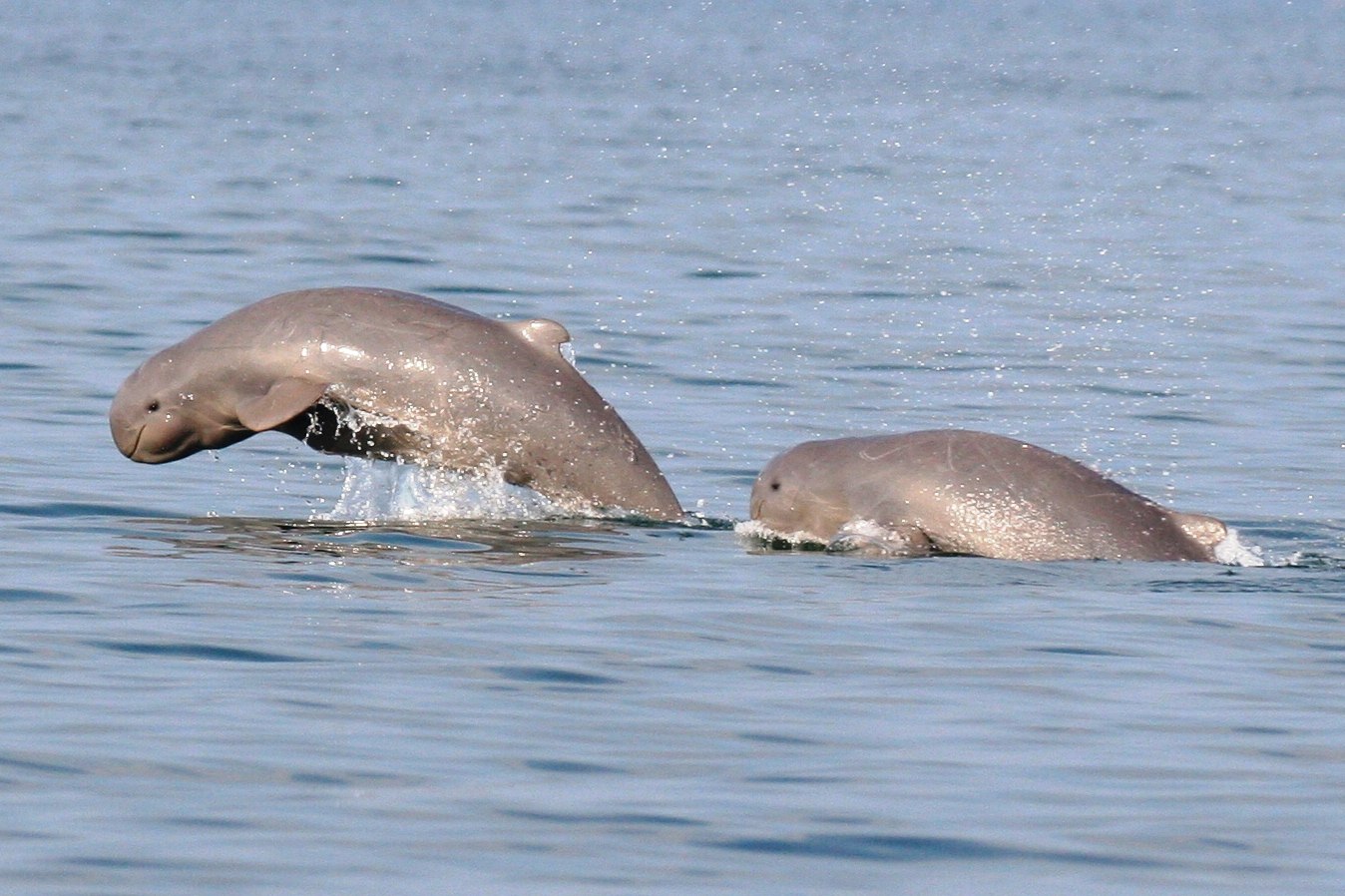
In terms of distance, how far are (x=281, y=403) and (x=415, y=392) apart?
2.43ft

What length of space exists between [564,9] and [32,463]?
157202mm

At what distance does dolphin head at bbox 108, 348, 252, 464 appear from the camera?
15.4 m

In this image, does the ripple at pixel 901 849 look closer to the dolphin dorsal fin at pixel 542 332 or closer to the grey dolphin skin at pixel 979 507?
the grey dolphin skin at pixel 979 507

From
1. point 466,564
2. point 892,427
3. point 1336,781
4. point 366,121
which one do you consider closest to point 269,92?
point 366,121

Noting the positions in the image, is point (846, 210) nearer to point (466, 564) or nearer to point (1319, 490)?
point (1319, 490)

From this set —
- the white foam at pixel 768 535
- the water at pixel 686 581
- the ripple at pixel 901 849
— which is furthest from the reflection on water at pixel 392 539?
the ripple at pixel 901 849

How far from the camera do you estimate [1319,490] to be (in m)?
17.5

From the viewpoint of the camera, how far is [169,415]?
15.5m

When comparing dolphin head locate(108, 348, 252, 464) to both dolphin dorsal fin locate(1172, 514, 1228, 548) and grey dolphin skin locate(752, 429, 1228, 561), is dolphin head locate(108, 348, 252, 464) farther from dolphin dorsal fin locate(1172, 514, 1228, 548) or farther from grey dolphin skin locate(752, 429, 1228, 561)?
dolphin dorsal fin locate(1172, 514, 1228, 548)

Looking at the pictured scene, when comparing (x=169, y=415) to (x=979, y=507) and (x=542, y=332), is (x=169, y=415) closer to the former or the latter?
(x=542, y=332)

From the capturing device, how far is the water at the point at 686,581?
8.95 metres

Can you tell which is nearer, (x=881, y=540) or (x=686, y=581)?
(x=686, y=581)

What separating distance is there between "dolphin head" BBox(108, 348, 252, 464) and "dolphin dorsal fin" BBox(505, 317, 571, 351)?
1591 mm

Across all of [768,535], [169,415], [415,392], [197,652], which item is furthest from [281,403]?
[197,652]
